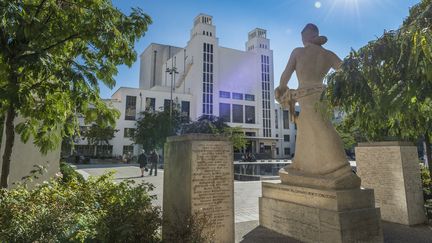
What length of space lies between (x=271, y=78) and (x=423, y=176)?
2384 inches

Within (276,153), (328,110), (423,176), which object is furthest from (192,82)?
(328,110)

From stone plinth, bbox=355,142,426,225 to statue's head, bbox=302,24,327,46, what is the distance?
315cm

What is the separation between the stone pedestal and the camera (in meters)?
4.66

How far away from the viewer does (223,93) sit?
6194 cm

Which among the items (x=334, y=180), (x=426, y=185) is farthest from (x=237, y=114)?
(x=334, y=180)

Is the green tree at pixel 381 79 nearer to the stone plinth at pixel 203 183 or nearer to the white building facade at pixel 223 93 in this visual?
the stone plinth at pixel 203 183

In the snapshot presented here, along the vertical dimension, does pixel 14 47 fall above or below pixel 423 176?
above

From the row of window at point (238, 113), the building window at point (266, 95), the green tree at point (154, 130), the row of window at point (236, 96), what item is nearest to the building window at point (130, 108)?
the green tree at point (154, 130)

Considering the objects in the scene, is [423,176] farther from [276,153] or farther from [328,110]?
[276,153]

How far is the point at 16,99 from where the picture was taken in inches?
143

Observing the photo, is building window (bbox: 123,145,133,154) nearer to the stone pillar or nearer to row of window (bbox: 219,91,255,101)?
row of window (bbox: 219,91,255,101)

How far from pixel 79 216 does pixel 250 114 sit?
6109 centimetres

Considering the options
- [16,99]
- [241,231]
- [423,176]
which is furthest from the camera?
[423,176]

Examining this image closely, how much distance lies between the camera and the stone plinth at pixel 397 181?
6.64 m
